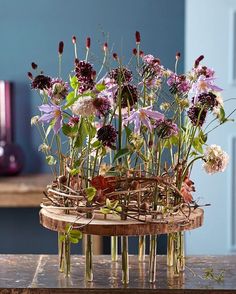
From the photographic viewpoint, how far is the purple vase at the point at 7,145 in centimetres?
358

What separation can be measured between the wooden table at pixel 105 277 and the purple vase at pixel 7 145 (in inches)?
73.2

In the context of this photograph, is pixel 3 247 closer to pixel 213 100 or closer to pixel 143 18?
pixel 143 18

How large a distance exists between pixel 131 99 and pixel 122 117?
3.7 inches

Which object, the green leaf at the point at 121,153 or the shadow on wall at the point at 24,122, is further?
the shadow on wall at the point at 24,122

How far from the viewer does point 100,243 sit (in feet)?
11.1

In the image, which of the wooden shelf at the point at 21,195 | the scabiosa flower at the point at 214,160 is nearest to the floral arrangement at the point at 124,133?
the scabiosa flower at the point at 214,160

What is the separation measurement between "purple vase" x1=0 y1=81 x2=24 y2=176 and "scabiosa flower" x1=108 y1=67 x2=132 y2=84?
89.7 inches

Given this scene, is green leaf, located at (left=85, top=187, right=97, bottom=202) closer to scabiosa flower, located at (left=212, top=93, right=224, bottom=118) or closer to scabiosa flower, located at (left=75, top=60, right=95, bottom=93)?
scabiosa flower, located at (left=75, top=60, right=95, bottom=93)

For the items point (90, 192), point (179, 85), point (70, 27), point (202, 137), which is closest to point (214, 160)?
point (202, 137)

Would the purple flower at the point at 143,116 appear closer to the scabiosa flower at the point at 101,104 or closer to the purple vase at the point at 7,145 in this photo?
the scabiosa flower at the point at 101,104

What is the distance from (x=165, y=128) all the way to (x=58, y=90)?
0.25 metres

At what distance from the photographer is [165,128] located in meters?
1.38

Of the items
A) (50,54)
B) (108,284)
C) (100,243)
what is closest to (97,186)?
(108,284)

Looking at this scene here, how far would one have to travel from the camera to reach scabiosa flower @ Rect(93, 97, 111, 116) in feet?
4.34
